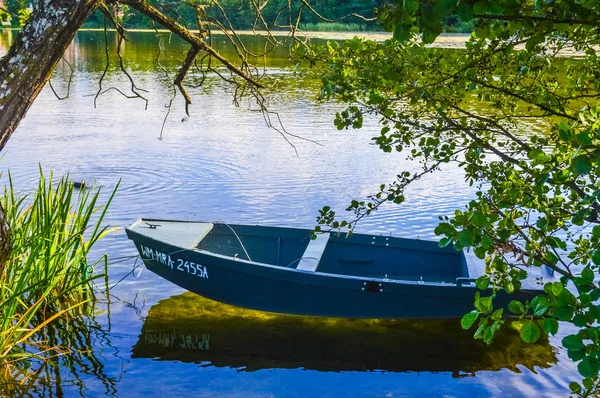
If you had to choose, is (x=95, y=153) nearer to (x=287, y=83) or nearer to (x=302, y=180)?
(x=302, y=180)

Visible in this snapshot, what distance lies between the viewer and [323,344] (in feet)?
27.4

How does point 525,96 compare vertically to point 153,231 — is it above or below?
above

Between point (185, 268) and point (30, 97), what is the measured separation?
15.8ft

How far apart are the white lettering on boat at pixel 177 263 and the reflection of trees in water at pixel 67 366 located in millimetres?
933

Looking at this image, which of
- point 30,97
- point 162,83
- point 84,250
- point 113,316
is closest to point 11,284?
point 84,250

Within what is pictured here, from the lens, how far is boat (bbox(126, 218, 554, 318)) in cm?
807

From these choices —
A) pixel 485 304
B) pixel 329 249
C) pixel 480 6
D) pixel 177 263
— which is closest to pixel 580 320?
pixel 485 304

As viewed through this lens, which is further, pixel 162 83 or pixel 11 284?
pixel 162 83

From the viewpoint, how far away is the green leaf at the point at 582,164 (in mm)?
2367

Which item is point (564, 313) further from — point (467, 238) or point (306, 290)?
point (306, 290)

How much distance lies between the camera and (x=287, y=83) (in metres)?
30.0

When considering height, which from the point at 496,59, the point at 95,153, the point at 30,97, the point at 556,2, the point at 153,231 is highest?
the point at 556,2

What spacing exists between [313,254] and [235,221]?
417 cm

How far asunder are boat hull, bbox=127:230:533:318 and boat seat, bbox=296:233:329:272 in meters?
0.26
